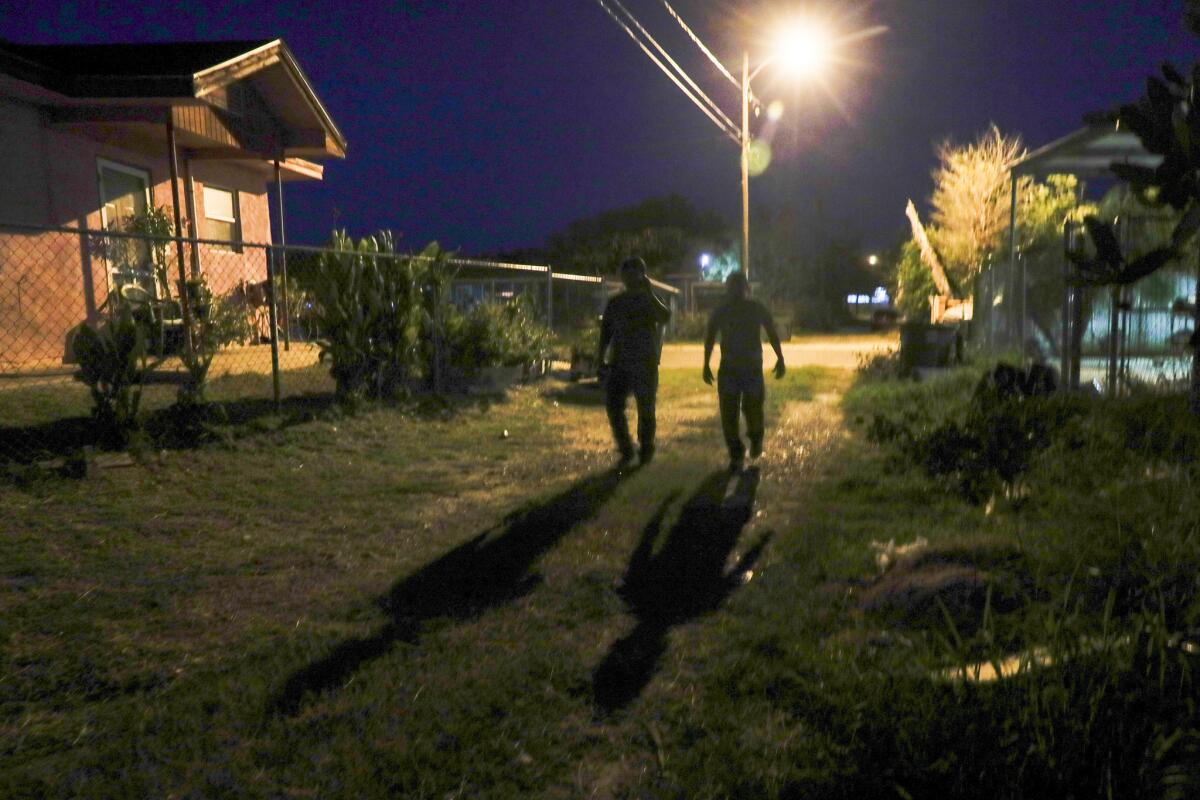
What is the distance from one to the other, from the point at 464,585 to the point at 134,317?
491cm

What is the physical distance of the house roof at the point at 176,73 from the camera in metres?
10.8

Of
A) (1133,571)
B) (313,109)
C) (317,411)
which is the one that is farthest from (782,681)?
(313,109)

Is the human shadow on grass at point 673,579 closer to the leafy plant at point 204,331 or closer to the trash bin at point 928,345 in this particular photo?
the leafy plant at point 204,331

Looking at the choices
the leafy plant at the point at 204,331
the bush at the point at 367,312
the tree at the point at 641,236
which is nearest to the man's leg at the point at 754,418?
the bush at the point at 367,312

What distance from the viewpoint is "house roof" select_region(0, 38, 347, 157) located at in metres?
10.8

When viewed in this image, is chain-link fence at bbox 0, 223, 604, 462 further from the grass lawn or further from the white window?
the grass lawn

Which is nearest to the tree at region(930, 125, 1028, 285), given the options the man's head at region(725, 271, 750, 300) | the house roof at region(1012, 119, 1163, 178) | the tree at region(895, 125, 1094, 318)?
the tree at region(895, 125, 1094, 318)

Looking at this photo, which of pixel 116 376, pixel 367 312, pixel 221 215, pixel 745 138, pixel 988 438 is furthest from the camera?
pixel 745 138

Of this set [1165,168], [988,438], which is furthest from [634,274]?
[1165,168]

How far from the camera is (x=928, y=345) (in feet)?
44.9

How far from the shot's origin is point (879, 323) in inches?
1528

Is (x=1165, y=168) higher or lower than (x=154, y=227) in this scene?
lower

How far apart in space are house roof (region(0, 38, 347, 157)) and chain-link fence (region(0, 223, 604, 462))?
1.74 meters

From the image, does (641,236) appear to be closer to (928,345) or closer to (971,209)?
(971,209)
